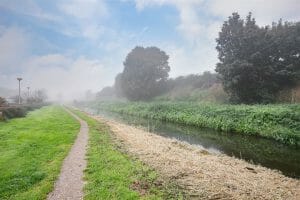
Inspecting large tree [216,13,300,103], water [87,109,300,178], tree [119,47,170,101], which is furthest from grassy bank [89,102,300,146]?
tree [119,47,170,101]

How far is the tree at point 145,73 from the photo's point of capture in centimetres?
6938

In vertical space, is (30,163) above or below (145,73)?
below

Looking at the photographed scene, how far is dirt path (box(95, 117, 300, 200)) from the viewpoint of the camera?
10.5 metres

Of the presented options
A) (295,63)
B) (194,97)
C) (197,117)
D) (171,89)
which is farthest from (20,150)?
(171,89)

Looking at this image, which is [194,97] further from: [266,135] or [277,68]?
[266,135]

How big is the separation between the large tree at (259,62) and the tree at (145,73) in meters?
31.6

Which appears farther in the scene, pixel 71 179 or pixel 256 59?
pixel 256 59

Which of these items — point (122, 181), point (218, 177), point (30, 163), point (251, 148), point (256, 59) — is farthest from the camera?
point (256, 59)

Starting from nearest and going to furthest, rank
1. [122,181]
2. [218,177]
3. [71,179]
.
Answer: [122,181], [71,179], [218,177]

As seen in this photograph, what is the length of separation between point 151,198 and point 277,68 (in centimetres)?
3439

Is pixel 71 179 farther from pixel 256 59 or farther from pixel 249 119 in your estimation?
pixel 256 59

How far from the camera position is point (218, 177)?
12359mm

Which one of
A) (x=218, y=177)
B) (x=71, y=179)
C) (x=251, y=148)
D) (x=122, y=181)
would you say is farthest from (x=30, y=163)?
(x=251, y=148)

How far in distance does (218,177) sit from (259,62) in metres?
29.1
